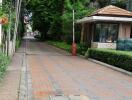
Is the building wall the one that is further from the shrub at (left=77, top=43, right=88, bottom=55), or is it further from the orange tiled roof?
the shrub at (left=77, top=43, right=88, bottom=55)

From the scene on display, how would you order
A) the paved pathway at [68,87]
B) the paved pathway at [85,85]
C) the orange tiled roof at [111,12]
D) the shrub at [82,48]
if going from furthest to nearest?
the shrub at [82,48] < the orange tiled roof at [111,12] < the paved pathway at [85,85] < the paved pathway at [68,87]

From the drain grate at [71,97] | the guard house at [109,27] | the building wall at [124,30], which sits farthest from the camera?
the building wall at [124,30]

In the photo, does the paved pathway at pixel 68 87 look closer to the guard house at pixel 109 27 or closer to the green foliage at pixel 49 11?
the guard house at pixel 109 27

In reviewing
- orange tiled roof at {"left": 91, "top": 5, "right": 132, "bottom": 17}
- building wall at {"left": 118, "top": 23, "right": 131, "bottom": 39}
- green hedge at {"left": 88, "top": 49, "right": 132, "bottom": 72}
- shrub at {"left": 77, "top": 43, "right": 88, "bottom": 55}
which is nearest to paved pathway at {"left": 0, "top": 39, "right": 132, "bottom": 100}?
green hedge at {"left": 88, "top": 49, "right": 132, "bottom": 72}

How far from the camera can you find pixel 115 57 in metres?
22.2

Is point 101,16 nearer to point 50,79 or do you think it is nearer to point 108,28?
point 108,28

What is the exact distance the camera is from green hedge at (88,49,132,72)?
19.6m

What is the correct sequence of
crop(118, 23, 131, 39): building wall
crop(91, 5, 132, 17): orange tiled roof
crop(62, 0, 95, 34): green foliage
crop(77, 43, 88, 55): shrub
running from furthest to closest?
1. crop(62, 0, 95, 34): green foliage
2. crop(77, 43, 88, 55): shrub
3. crop(118, 23, 131, 39): building wall
4. crop(91, 5, 132, 17): orange tiled roof

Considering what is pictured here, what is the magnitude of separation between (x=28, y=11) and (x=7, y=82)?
60.4 metres

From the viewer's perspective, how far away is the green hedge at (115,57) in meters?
19.6

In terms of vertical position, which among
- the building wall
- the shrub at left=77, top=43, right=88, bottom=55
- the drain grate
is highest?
the building wall

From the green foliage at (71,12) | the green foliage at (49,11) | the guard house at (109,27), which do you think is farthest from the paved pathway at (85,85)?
the green foliage at (49,11)

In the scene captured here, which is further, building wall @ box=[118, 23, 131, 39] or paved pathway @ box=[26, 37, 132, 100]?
building wall @ box=[118, 23, 131, 39]

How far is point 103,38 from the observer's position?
114ft
